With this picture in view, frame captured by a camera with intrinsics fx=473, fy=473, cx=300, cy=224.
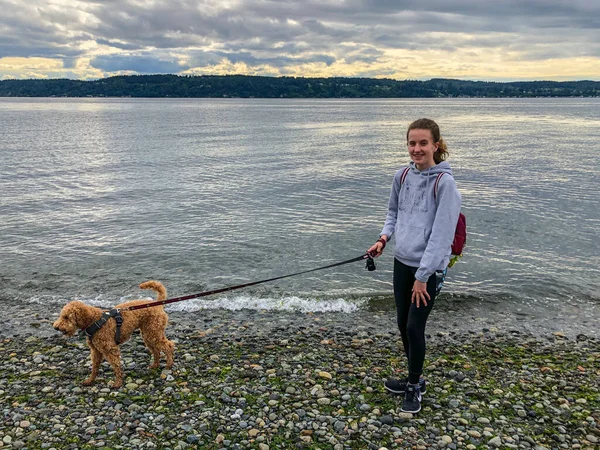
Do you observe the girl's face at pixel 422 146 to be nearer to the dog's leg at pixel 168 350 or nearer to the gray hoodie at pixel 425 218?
the gray hoodie at pixel 425 218

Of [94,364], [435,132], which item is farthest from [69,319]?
[435,132]

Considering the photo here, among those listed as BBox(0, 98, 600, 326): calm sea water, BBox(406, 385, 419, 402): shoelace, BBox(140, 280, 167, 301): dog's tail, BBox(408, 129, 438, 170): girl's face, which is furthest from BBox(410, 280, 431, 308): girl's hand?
BBox(0, 98, 600, 326): calm sea water

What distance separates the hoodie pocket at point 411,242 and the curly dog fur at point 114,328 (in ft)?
12.3

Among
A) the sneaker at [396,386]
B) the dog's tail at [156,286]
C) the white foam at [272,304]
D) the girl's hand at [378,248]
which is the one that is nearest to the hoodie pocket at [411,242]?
the girl's hand at [378,248]

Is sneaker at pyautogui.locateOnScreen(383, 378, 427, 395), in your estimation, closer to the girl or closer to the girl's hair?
the girl

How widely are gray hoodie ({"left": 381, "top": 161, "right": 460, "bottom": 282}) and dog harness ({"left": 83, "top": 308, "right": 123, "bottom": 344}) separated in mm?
4226

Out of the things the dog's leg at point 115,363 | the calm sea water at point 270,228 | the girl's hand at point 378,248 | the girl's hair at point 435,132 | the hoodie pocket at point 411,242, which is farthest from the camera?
the calm sea water at point 270,228

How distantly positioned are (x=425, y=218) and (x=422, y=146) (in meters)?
0.82

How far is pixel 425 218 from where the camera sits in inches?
214

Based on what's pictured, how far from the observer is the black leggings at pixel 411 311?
18.5 feet

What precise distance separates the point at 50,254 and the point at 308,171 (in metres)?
20.2

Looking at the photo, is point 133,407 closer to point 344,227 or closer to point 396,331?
point 396,331

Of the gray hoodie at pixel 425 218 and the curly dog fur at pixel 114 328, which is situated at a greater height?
the gray hoodie at pixel 425 218

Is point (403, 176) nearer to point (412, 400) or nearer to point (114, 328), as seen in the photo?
point (412, 400)
